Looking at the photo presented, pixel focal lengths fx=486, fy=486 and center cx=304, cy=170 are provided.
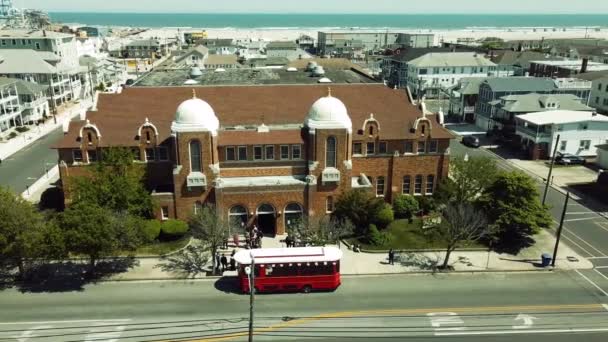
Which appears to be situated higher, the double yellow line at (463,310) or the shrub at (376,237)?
the shrub at (376,237)

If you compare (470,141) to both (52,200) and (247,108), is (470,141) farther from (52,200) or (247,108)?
(52,200)

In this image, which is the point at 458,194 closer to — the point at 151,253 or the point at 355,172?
the point at 355,172

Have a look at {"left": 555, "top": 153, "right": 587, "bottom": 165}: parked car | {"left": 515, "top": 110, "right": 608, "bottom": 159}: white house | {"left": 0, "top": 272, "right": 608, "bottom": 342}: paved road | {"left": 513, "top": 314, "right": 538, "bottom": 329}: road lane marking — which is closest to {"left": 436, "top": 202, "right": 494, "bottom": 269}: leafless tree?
{"left": 0, "top": 272, "right": 608, "bottom": 342}: paved road

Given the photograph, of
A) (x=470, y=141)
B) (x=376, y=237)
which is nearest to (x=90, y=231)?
(x=376, y=237)

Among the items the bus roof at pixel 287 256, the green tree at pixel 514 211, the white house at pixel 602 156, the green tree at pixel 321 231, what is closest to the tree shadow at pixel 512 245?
the green tree at pixel 514 211

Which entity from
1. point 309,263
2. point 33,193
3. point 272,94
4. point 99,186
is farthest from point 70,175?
point 309,263

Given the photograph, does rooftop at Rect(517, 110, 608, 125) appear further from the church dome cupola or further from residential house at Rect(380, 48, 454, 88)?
residential house at Rect(380, 48, 454, 88)

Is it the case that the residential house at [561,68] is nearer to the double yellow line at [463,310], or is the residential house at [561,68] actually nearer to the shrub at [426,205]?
the shrub at [426,205]
